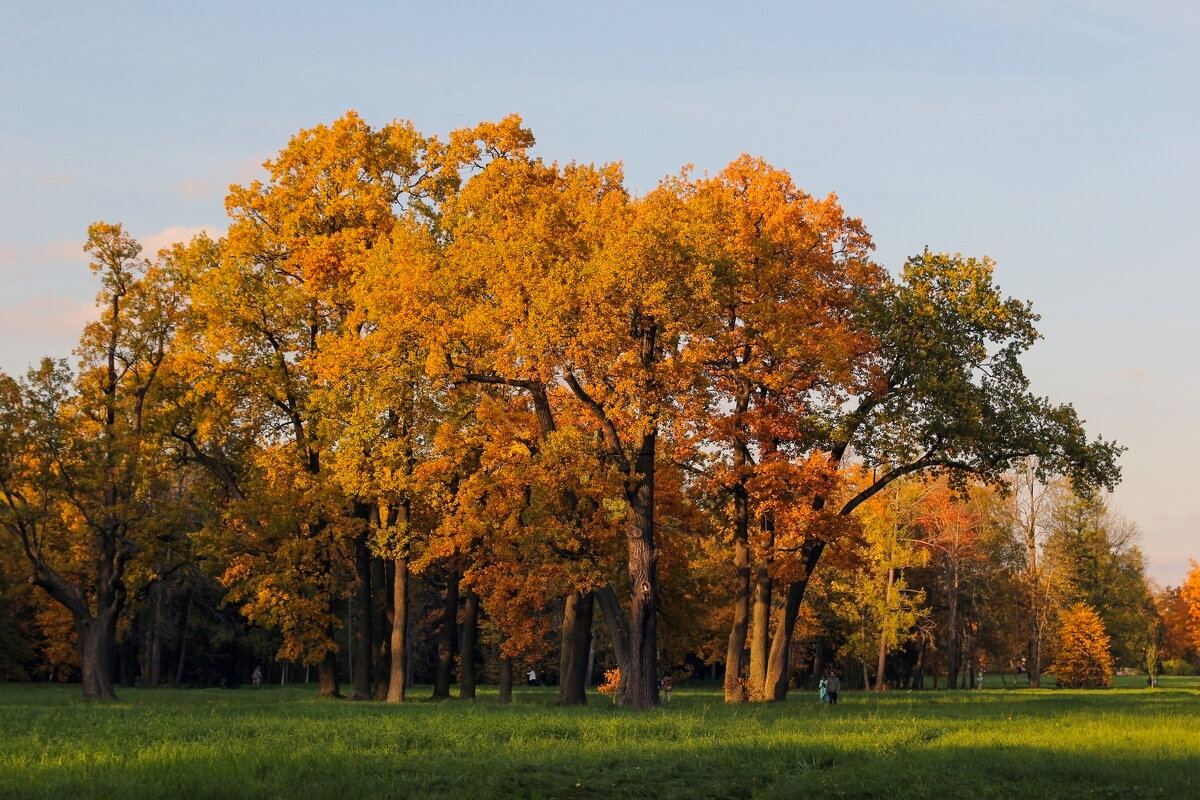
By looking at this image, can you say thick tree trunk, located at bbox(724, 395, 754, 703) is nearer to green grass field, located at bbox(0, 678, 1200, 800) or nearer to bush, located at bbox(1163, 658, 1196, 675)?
green grass field, located at bbox(0, 678, 1200, 800)

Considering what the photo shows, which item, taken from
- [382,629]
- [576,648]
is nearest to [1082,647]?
[382,629]

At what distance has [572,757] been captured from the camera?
22.9m

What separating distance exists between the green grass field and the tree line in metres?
10.2

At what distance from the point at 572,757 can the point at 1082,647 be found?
77.6 meters

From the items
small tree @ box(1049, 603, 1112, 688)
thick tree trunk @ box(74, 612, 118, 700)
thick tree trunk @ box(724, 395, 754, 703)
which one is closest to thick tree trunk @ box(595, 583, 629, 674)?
thick tree trunk @ box(724, 395, 754, 703)

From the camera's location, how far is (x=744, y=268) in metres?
40.6

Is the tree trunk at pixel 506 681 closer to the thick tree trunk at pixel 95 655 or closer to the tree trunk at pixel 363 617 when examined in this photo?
the tree trunk at pixel 363 617

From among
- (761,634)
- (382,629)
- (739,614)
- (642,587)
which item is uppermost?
(642,587)

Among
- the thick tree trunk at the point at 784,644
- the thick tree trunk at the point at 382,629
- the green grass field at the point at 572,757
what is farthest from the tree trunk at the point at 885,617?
the green grass field at the point at 572,757

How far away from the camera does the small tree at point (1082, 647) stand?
3585 inches

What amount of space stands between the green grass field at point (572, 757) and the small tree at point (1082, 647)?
61.9 metres

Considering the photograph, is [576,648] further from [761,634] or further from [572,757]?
[572,757]

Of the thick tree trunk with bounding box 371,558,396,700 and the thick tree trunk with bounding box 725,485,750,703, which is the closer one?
the thick tree trunk with bounding box 725,485,750,703

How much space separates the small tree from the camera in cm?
9106
